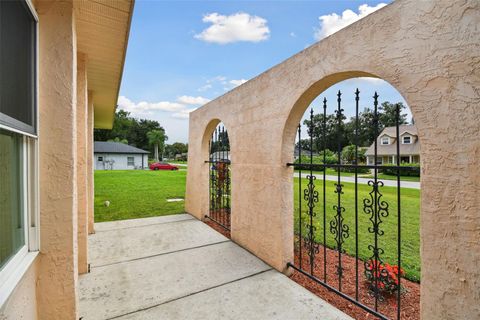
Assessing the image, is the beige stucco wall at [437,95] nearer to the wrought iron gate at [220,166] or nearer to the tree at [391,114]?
the tree at [391,114]

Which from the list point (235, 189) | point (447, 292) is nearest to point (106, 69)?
point (235, 189)

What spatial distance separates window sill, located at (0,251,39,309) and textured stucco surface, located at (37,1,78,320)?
0.15 metres

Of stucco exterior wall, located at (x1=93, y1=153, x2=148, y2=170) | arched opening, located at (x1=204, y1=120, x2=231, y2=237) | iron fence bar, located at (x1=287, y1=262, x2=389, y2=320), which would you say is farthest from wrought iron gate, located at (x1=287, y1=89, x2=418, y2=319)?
stucco exterior wall, located at (x1=93, y1=153, x2=148, y2=170)

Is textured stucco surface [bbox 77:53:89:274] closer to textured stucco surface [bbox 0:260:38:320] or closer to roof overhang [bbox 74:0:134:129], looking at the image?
roof overhang [bbox 74:0:134:129]

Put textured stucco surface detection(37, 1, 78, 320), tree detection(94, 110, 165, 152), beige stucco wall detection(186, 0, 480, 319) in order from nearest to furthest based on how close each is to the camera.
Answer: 1. beige stucco wall detection(186, 0, 480, 319)
2. textured stucco surface detection(37, 1, 78, 320)
3. tree detection(94, 110, 165, 152)

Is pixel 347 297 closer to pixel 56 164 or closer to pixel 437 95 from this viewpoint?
pixel 437 95

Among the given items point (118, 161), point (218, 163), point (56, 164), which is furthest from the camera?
point (118, 161)

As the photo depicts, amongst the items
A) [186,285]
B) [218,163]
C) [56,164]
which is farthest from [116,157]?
[56,164]

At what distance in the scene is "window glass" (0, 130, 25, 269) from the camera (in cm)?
132

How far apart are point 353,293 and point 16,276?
308 cm

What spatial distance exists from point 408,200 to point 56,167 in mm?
10530

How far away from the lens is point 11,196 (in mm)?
1452

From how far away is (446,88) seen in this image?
5.02ft

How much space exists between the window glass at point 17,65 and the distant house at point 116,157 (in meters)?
31.9
